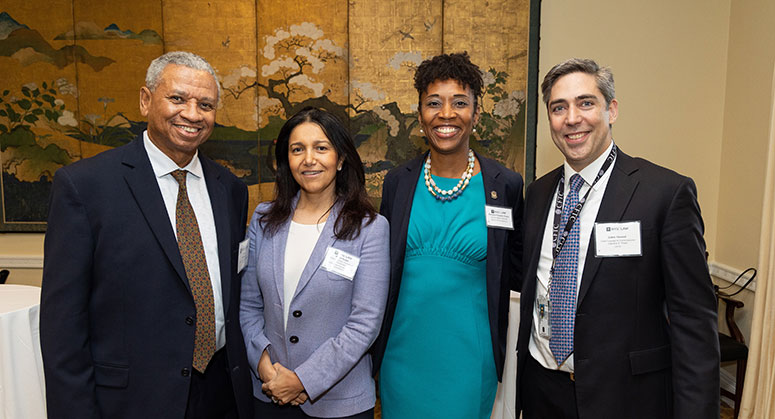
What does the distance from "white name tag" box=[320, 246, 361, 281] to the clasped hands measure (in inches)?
16.7

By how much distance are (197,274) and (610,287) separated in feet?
4.82

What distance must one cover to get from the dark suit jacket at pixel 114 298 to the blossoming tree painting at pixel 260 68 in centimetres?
294

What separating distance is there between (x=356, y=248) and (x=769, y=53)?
12.7 ft

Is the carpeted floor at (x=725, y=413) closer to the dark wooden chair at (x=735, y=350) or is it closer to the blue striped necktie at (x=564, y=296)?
the dark wooden chair at (x=735, y=350)

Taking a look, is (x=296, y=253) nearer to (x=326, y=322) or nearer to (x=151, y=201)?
(x=326, y=322)

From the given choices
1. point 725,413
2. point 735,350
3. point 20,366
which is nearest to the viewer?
point 20,366

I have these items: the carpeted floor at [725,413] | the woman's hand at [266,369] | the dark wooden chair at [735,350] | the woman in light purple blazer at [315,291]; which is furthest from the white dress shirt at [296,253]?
the dark wooden chair at [735,350]

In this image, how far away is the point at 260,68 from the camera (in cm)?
454

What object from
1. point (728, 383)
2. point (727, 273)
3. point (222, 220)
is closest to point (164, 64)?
point (222, 220)

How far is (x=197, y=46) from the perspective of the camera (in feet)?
14.9

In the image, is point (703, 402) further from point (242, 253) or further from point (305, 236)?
point (242, 253)

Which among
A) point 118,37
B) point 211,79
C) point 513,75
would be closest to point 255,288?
point 211,79

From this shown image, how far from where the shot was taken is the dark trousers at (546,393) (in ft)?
5.70

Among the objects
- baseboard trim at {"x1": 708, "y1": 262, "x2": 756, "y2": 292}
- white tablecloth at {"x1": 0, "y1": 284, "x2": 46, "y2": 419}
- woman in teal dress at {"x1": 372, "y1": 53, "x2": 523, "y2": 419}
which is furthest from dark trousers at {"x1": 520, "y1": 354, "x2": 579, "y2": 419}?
baseboard trim at {"x1": 708, "y1": 262, "x2": 756, "y2": 292}
